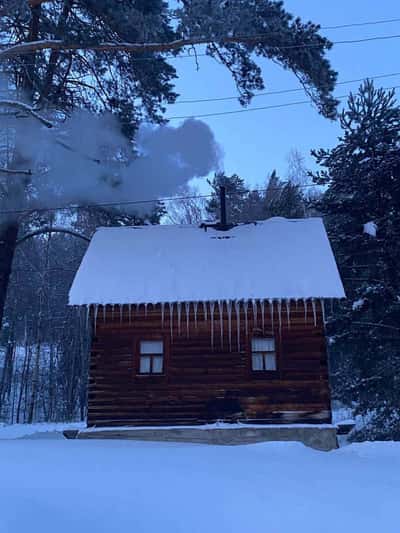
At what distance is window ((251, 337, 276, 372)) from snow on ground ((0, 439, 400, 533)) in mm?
4022

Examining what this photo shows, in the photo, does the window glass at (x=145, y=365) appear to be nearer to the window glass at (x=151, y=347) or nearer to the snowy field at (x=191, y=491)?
the window glass at (x=151, y=347)

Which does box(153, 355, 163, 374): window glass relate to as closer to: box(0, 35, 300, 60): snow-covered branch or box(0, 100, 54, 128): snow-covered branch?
box(0, 100, 54, 128): snow-covered branch

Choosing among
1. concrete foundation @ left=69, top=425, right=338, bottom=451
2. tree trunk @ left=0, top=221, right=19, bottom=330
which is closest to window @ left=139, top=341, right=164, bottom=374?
concrete foundation @ left=69, top=425, right=338, bottom=451

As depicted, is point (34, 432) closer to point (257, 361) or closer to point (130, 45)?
point (257, 361)

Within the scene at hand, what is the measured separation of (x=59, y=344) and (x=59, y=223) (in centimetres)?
891

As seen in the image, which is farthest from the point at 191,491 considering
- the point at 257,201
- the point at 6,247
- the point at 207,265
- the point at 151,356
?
the point at 257,201

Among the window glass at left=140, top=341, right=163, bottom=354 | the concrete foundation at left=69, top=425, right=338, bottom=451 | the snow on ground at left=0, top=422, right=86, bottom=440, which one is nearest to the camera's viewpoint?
the concrete foundation at left=69, top=425, right=338, bottom=451

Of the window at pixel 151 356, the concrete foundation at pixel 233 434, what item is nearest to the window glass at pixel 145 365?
the window at pixel 151 356

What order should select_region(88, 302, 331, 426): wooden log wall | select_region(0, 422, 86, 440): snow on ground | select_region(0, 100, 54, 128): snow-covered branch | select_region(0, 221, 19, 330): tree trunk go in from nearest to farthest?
1. select_region(0, 100, 54, 128): snow-covered branch
2. select_region(88, 302, 331, 426): wooden log wall
3. select_region(0, 221, 19, 330): tree trunk
4. select_region(0, 422, 86, 440): snow on ground

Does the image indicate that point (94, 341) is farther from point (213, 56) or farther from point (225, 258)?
point (213, 56)

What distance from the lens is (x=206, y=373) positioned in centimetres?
1235

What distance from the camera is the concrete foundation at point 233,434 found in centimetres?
1158

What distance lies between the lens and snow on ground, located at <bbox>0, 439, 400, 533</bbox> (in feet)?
15.3

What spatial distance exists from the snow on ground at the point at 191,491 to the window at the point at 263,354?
158 inches
